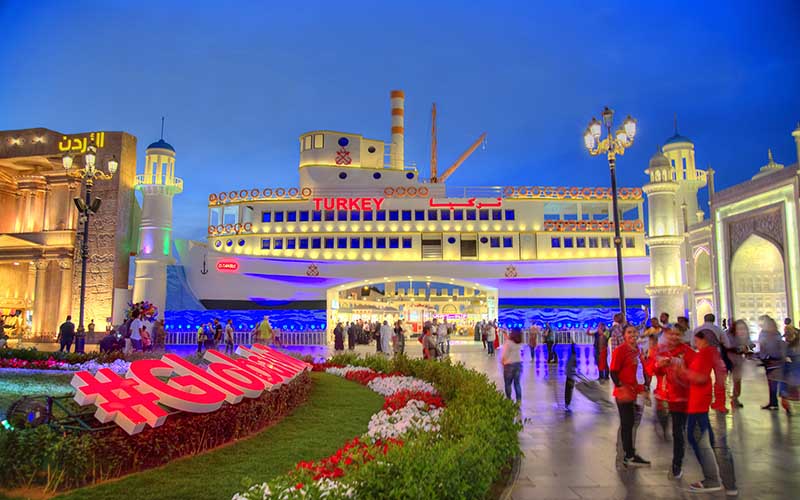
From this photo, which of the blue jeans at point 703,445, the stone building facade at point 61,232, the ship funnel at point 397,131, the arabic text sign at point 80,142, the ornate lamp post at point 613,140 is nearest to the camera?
the blue jeans at point 703,445

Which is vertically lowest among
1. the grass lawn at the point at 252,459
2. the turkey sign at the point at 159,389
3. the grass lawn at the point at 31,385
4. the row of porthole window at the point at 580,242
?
the grass lawn at the point at 252,459

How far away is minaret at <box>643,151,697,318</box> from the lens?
24.2m

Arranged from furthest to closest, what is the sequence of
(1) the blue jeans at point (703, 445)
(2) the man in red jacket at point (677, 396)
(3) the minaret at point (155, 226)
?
(3) the minaret at point (155, 226) → (2) the man in red jacket at point (677, 396) → (1) the blue jeans at point (703, 445)

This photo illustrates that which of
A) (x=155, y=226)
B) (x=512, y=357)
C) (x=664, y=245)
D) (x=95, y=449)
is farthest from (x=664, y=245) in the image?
(x=155, y=226)

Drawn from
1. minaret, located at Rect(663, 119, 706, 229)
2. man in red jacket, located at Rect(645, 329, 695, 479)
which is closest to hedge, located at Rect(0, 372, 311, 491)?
man in red jacket, located at Rect(645, 329, 695, 479)

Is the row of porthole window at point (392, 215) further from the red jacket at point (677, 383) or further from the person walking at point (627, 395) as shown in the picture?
the red jacket at point (677, 383)

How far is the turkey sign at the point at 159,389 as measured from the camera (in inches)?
258

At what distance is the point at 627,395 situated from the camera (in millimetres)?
6531

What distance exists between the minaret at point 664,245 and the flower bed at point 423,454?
57.9 ft

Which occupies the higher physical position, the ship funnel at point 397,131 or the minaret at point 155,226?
the ship funnel at point 397,131

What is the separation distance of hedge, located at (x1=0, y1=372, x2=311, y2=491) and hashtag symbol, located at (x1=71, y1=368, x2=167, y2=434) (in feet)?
0.42

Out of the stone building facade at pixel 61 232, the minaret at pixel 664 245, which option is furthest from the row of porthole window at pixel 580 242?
the stone building facade at pixel 61 232

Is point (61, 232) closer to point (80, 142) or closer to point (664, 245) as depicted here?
point (80, 142)

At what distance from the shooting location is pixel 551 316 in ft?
114
